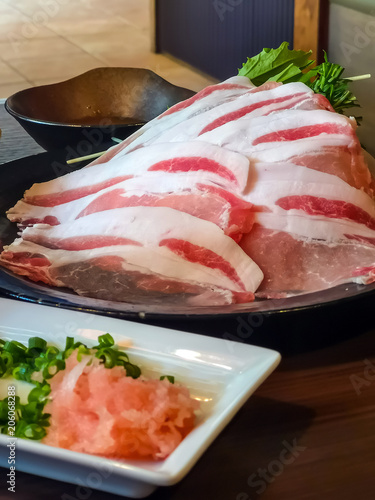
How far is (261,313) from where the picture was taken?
3.35ft

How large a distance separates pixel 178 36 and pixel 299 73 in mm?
3306

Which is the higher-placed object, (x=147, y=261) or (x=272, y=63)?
(x=272, y=63)

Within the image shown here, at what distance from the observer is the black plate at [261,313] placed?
1.02 m

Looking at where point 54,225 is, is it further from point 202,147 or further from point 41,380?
point 41,380

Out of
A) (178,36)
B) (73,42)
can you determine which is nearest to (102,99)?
(178,36)

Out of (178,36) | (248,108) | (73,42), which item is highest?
(248,108)

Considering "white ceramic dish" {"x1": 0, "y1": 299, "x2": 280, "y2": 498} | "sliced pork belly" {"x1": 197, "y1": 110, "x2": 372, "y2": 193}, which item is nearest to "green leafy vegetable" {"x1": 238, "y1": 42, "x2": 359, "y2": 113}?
"sliced pork belly" {"x1": 197, "y1": 110, "x2": 372, "y2": 193}

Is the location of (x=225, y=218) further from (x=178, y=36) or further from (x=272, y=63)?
(x=178, y=36)

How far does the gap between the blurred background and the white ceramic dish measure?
1.77 meters

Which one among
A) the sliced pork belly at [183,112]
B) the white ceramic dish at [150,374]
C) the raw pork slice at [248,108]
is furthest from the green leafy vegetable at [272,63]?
the white ceramic dish at [150,374]

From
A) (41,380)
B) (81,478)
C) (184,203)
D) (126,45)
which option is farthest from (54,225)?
(126,45)

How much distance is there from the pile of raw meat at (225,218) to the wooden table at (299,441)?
13cm

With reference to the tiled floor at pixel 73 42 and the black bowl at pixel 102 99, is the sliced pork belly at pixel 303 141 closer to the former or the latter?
the black bowl at pixel 102 99

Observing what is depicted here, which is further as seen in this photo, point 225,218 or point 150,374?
point 225,218
